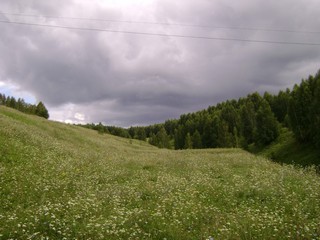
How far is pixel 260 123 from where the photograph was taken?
319ft

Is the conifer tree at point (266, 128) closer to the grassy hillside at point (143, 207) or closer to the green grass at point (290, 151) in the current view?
the green grass at point (290, 151)

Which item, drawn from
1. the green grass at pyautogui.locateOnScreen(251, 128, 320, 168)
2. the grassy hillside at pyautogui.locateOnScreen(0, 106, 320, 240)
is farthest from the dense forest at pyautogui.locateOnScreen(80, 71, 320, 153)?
the grassy hillside at pyautogui.locateOnScreen(0, 106, 320, 240)

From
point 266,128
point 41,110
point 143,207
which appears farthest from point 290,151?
point 41,110

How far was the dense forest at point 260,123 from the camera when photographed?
248ft

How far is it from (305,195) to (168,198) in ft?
21.4

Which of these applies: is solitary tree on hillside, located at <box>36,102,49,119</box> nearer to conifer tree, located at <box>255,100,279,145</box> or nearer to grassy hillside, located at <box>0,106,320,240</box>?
conifer tree, located at <box>255,100,279,145</box>

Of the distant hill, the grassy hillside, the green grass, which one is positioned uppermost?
the distant hill

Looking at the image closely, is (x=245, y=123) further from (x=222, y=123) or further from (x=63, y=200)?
(x=63, y=200)

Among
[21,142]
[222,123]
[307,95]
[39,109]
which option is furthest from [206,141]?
[21,142]

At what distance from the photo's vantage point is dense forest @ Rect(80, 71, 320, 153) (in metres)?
75.7

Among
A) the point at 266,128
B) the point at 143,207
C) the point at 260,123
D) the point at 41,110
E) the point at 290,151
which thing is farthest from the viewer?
the point at 41,110

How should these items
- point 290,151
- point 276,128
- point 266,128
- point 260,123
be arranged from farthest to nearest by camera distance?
1. point 260,123
2. point 276,128
3. point 266,128
4. point 290,151

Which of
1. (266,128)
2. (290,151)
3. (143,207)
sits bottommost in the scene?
(143,207)

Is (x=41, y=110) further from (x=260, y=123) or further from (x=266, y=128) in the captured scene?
(x=266, y=128)
